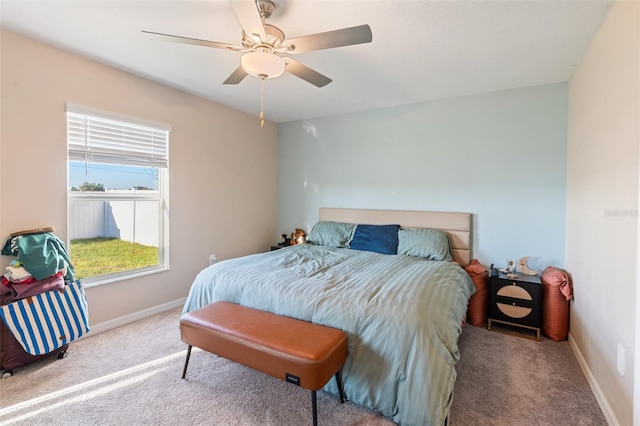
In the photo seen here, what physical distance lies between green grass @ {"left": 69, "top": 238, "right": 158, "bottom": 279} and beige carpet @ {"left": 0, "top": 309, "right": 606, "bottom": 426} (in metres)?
0.67

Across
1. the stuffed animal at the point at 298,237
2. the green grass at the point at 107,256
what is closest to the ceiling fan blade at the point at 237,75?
the green grass at the point at 107,256

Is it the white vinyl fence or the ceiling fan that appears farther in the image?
the white vinyl fence

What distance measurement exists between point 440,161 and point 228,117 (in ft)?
9.10

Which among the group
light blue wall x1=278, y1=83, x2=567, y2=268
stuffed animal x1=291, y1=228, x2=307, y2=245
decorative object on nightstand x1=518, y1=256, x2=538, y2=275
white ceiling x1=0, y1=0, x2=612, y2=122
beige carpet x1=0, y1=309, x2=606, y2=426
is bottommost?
beige carpet x1=0, y1=309, x2=606, y2=426

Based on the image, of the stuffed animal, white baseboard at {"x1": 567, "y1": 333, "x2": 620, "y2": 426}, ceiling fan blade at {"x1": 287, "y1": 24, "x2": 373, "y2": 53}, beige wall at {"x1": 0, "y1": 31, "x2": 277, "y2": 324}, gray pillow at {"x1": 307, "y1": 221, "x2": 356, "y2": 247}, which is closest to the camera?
ceiling fan blade at {"x1": 287, "y1": 24, "x2": 373, "y2": 53}

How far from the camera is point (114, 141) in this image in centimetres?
294

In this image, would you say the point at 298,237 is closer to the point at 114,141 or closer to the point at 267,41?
the point at 114,141

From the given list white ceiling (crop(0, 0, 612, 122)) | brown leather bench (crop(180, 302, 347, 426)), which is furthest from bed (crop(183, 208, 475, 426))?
white ceiling (crop(0, 0, 612, 122))

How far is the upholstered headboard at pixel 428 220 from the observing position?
341cm

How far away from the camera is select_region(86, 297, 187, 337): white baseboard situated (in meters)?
2.80

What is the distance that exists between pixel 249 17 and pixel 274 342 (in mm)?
1776

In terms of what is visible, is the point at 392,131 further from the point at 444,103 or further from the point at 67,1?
the point at 67,1

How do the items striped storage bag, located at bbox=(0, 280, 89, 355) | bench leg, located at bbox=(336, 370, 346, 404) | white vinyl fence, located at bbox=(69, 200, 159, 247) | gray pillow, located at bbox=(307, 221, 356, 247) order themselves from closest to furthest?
bench leg, located at bbox=(336, 370, 346, 404) → striped storage bag, located at bbox=(0, 280, 89, 355) → white vinyl fence, located at bbox=(69, 200, 159, 247) → gray pillow, located at bbox=(307, 221, 356, 247)

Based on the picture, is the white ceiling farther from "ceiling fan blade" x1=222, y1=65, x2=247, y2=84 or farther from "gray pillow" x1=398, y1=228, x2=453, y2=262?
"gray pillow" x1=398, y1=228, x2=453, y2=262
